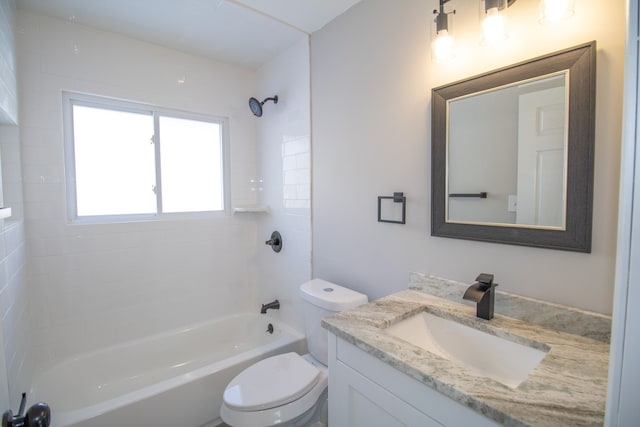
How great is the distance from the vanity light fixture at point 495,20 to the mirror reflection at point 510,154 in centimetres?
18

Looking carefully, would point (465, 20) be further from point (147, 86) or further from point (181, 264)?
point (181, 264)

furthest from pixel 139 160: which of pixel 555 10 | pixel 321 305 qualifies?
pixel 555 10

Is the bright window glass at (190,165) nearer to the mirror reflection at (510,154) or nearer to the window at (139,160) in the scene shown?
the window at (139,160)

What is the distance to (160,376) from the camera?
6.76 feet

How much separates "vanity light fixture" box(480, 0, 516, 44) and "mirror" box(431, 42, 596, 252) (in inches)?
4.8

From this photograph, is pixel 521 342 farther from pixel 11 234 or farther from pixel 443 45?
pixel 11 234

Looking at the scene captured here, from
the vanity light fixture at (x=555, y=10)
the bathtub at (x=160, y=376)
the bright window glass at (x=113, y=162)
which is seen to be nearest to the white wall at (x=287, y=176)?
the bathtub at (x=160, y=376)

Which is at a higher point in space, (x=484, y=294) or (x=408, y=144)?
(x=408, y=144)

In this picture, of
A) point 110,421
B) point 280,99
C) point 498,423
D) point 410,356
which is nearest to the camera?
point 498,423

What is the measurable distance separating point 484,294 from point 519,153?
53 centimetres

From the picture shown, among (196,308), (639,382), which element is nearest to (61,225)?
(196,308)

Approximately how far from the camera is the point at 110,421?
1383mm

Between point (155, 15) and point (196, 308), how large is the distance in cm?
207

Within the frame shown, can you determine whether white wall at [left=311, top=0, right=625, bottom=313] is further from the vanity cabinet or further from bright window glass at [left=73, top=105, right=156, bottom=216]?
bright window glass at [left=73, top=105, right=156, bottom=216]
